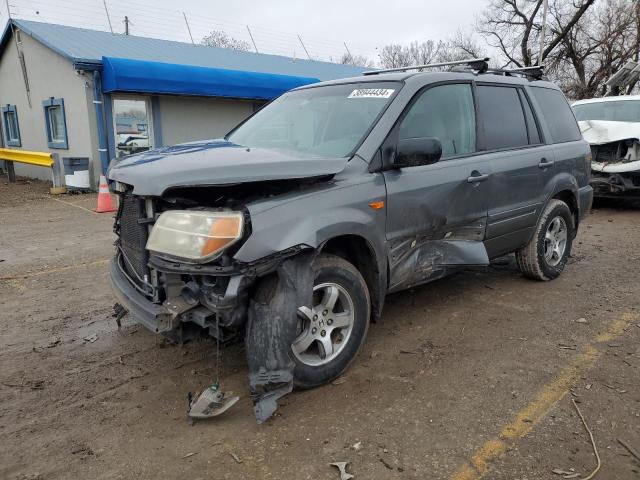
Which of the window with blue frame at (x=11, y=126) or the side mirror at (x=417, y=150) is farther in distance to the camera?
the window with blue frame at (x=11, y=126)

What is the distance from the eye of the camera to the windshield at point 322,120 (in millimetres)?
3703

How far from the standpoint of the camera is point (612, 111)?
33.4 ft

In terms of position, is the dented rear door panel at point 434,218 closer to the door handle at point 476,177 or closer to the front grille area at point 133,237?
the door handle at point 476,177

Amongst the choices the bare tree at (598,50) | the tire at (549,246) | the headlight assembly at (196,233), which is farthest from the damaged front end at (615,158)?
the bare tree at (598,50)

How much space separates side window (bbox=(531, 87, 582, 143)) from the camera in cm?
520

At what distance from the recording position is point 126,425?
2.92 metres

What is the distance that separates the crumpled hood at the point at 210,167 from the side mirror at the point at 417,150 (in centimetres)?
41

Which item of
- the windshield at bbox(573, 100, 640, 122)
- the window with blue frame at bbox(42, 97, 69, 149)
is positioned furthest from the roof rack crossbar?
the window with blue frame at bbox(42, 97, 69, 149)

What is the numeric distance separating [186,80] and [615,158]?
1025cm

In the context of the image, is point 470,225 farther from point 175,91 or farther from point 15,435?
point 175,91

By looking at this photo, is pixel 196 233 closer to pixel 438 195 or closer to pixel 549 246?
pixel 438 195

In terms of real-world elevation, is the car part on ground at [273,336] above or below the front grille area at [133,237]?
below

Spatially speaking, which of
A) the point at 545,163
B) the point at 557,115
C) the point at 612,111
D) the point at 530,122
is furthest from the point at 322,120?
the point at 612,111

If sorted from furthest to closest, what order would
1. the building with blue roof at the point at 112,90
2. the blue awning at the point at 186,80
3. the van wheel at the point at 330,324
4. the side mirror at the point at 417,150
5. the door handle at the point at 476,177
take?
the building with blue roof at the point at 112,90, the blue awning at the point at 186,80, the door handle at the point at 476,177, the side mirror at the point at 417,150, the van wheel at the point at 330,324
